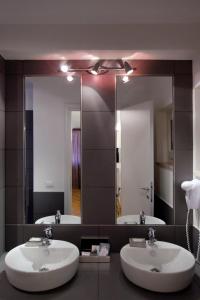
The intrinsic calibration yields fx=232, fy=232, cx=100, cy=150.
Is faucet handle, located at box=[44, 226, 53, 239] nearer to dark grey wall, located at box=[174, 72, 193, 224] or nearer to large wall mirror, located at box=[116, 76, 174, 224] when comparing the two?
large wall mirror, located at box=[116, 76, 174, 224]

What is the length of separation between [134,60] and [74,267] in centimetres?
149

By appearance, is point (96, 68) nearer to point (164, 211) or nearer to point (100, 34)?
point (100, 34)

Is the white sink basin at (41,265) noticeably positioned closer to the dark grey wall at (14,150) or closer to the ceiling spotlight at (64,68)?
the dark grey wall at (14,150)

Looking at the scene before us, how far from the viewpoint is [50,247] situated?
5.23 feet

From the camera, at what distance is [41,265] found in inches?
61.5

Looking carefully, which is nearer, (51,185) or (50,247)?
(50,247)

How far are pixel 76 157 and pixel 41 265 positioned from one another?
787mm

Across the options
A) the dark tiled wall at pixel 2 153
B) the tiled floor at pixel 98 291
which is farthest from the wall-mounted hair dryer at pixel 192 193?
the dark tiled wall at pixel 2 153

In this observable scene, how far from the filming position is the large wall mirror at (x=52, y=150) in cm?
179

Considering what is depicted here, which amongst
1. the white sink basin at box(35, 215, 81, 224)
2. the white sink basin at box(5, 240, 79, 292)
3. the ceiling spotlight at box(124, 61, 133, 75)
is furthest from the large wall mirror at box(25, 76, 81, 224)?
the ceiling spotlight at box(124, 61, 133, 75)

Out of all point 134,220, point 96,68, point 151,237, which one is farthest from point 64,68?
point 151,237

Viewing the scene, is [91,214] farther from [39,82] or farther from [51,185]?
[39,82]

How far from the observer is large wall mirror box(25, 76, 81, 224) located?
1795mm

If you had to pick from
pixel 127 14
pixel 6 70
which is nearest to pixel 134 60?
pixel 127 14
